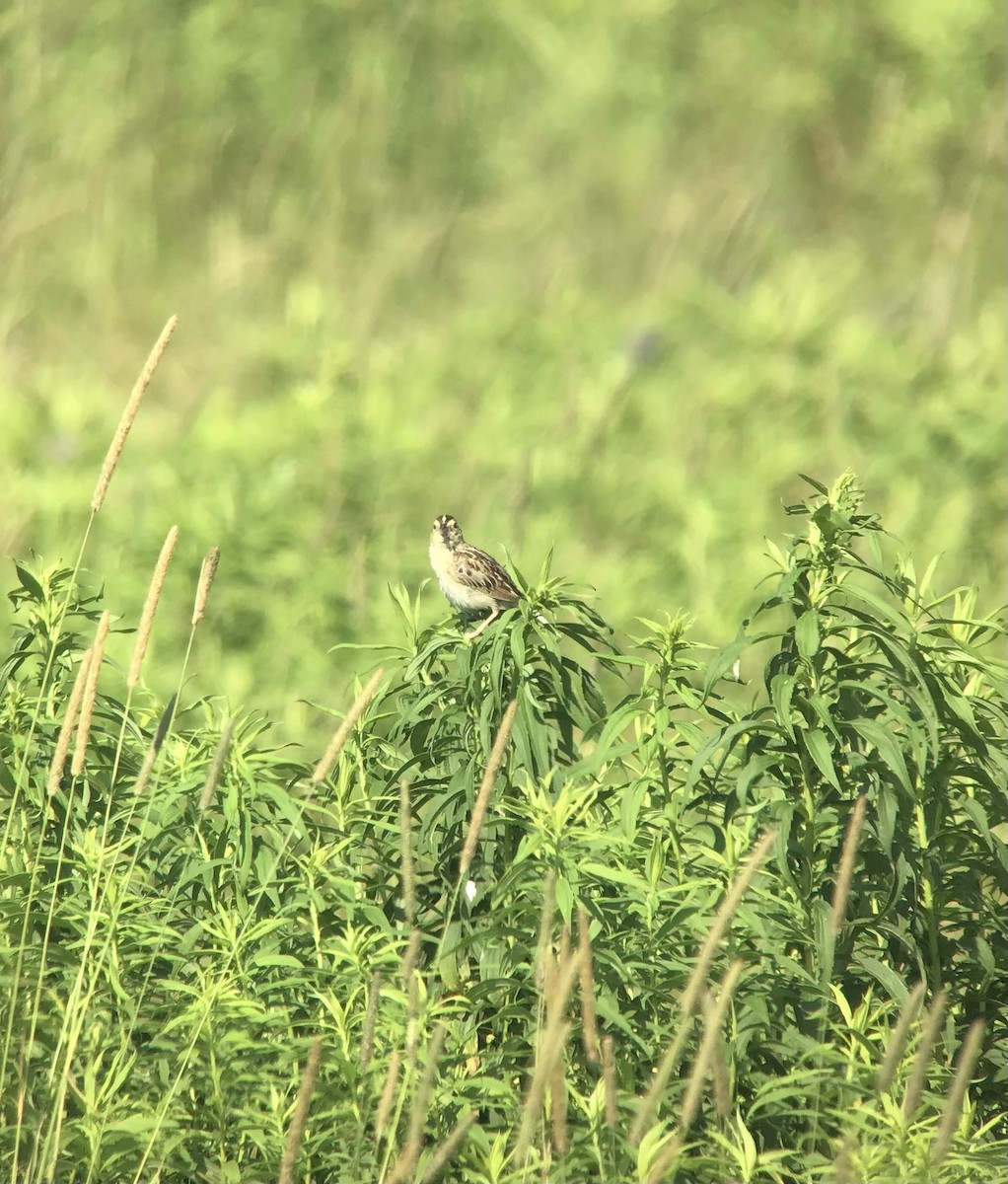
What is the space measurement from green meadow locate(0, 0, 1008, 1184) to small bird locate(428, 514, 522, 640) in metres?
0.31

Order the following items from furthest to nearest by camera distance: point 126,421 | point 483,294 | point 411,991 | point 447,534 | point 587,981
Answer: point 483,294 < point 447,534 < point 126,421 < point 411,991 < point 587,981

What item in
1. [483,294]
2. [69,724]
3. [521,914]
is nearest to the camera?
[69,724]

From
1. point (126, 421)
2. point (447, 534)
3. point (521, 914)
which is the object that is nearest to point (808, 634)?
point (521, 914)

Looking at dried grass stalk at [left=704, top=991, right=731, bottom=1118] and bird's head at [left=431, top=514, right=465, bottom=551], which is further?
bird's head at [left=431, top=514, right=465, bottom=551]

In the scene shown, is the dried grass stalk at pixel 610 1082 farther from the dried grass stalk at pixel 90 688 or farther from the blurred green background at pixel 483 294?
the blurred green background at pixel 483 294

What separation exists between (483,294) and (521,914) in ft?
40.7

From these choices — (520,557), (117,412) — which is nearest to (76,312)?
(117,412)

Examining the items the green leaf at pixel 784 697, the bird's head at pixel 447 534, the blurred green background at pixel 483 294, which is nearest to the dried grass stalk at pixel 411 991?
the green leaf at pixel 784 697

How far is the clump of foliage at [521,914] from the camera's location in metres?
3.61

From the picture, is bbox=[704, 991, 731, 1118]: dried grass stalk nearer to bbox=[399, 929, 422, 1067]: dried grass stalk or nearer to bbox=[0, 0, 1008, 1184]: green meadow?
bbox=[0, 0, 1008, 1184]: green meadow

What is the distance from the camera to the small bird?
530 cm

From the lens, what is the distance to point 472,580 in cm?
536

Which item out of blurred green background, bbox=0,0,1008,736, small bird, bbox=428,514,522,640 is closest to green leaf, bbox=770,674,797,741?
small bird, bbox=428,514,522,640

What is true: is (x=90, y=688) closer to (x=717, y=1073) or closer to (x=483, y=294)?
(x=717, y=1073)
